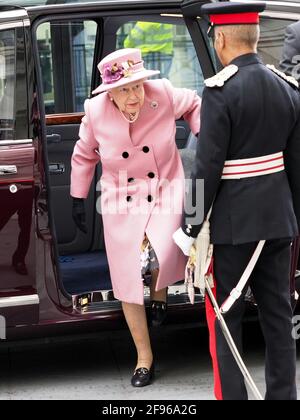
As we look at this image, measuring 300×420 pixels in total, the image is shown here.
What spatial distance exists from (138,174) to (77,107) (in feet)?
6.47

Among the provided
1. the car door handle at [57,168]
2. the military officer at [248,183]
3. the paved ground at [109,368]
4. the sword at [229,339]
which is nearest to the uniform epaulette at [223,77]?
the military officer at [248,183]

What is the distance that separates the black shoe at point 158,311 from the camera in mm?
5516

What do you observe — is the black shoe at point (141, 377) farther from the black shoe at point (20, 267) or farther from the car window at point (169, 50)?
the car window at point (169, 50)

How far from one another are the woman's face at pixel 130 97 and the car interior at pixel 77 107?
0.48m

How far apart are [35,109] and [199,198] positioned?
47.5 inches

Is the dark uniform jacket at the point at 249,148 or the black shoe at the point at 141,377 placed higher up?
the dark uniform jacket at the point at 249,148

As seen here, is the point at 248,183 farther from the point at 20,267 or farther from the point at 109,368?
the point at 109,368

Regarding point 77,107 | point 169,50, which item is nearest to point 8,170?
point 77,107

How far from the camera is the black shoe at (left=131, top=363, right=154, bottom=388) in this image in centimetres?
557

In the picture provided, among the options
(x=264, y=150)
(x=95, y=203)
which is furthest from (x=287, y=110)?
(x=95, y=203)

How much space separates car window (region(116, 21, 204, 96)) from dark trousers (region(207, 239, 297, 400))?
9.84 ft

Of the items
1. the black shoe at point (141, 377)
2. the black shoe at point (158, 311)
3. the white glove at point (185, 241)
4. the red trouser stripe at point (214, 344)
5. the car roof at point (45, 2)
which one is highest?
the car roof at point (45, 2)

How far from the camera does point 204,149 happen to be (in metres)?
4.43

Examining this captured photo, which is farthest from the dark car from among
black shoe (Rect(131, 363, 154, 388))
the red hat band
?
the red hat band
